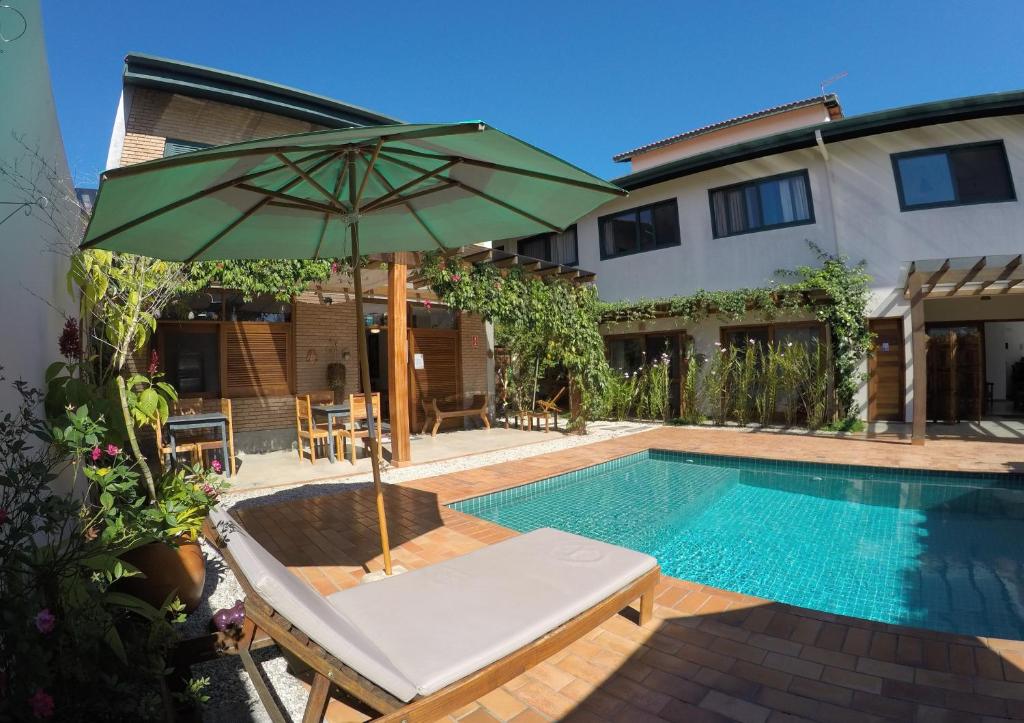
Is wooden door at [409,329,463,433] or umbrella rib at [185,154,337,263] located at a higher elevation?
umbrella rib at [185,154,337,263]

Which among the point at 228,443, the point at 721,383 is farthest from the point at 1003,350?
the point at 228,443

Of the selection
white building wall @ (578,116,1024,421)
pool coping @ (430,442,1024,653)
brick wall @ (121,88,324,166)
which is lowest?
pool coping @ (430,442,1024,653)

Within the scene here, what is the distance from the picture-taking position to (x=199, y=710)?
1892mm

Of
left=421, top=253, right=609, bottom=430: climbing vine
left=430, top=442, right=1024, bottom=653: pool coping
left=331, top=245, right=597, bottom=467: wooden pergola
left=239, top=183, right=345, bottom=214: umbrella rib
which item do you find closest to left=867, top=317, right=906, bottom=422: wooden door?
left=430, top=442, right=1024, bottom=653: pool coping

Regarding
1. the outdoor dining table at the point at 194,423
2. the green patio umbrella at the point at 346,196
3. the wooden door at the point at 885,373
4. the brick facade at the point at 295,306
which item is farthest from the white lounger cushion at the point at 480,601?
the wooden door at the point at 885,373

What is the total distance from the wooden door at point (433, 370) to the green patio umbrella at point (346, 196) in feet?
22.4

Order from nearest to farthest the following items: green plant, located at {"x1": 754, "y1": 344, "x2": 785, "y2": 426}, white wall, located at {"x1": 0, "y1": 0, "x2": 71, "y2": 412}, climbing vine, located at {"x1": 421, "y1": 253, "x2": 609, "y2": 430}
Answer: white wall, located at {"x1": 0, "y1": 0, "x2": 71, "y2": 412}, climbing vine, located at {"x1": 421, "y1": 253, "x2": 609, "y2": 430}, green plant, located at {"x1": 754, "y1": 344, "x2": 785, "y2": 426}

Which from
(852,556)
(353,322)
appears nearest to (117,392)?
(852,556)

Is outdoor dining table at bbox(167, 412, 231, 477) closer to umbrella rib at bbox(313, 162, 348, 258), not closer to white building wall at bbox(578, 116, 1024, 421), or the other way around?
umbrella rib at bbox(313, 162, 348, 258)

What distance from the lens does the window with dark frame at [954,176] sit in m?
9.53

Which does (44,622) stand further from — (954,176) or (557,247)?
(557,247)

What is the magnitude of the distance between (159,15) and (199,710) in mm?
10405

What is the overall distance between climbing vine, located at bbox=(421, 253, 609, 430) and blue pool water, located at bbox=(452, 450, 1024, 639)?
2621 millimetres

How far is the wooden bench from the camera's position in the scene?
10.0m
